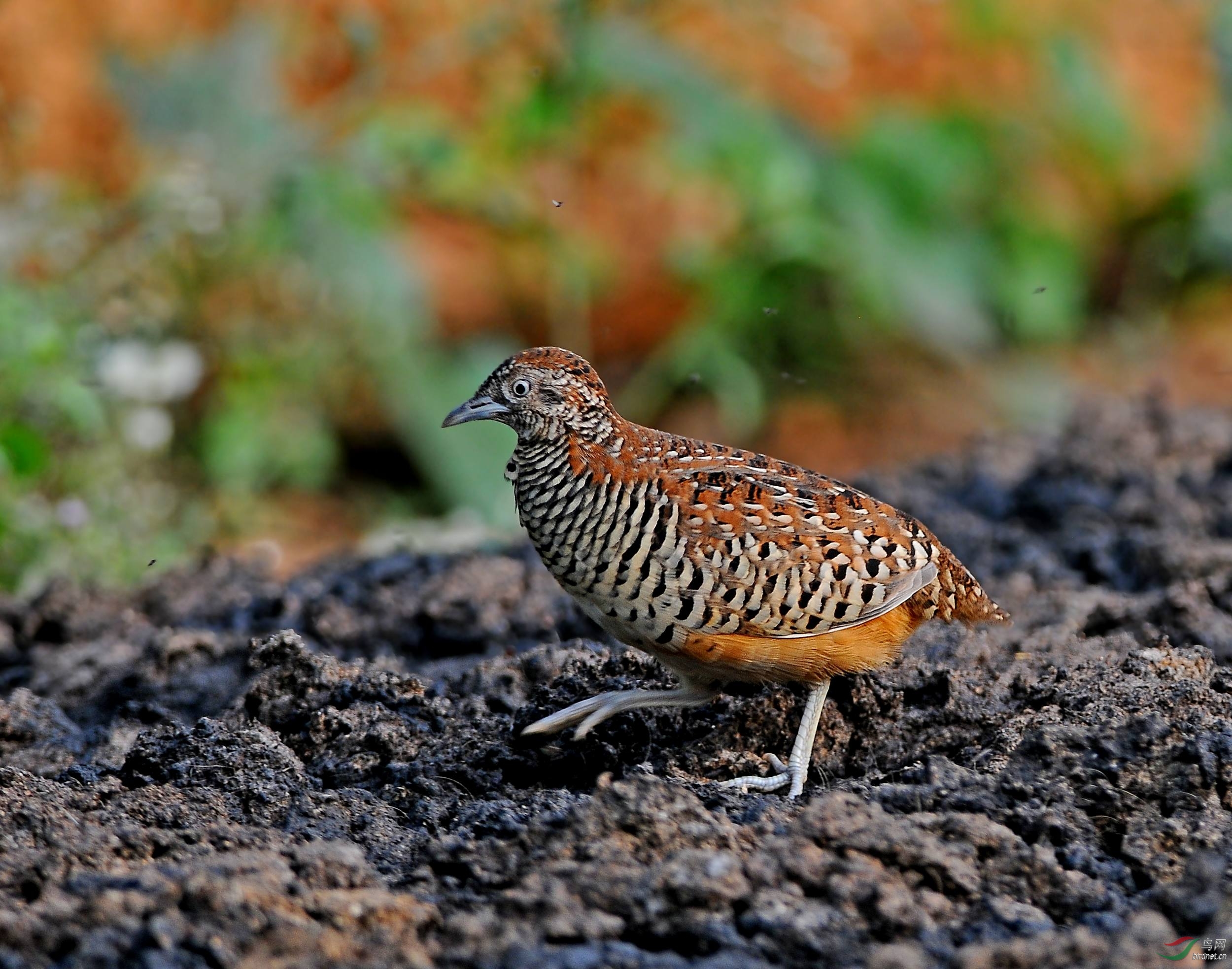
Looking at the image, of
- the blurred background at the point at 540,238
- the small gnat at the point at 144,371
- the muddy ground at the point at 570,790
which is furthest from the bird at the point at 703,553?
the small gnat at the point at 144,371

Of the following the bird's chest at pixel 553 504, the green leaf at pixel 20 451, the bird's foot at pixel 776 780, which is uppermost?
the bird's chest at pixel 553 504

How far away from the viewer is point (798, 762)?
142 inches

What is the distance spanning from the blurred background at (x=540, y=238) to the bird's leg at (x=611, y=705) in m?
2.47

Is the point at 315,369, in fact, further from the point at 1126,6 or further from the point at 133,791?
the point at 1126,6

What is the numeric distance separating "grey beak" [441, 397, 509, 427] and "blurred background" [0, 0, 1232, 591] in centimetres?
197

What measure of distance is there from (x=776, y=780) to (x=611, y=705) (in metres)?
0.44

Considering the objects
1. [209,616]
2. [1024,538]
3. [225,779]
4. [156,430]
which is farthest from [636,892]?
[156,430]

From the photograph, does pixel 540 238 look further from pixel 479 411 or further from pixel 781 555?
pixel 781 555

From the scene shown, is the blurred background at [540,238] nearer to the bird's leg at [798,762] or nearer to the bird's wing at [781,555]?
the bird's wing at [781,555]

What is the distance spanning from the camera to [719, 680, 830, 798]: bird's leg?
11.5ft

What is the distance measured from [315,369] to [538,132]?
171cm

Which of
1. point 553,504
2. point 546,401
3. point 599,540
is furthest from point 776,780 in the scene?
point 546,401

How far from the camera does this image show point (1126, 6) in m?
11.0

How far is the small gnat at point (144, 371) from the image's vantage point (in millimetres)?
6660
